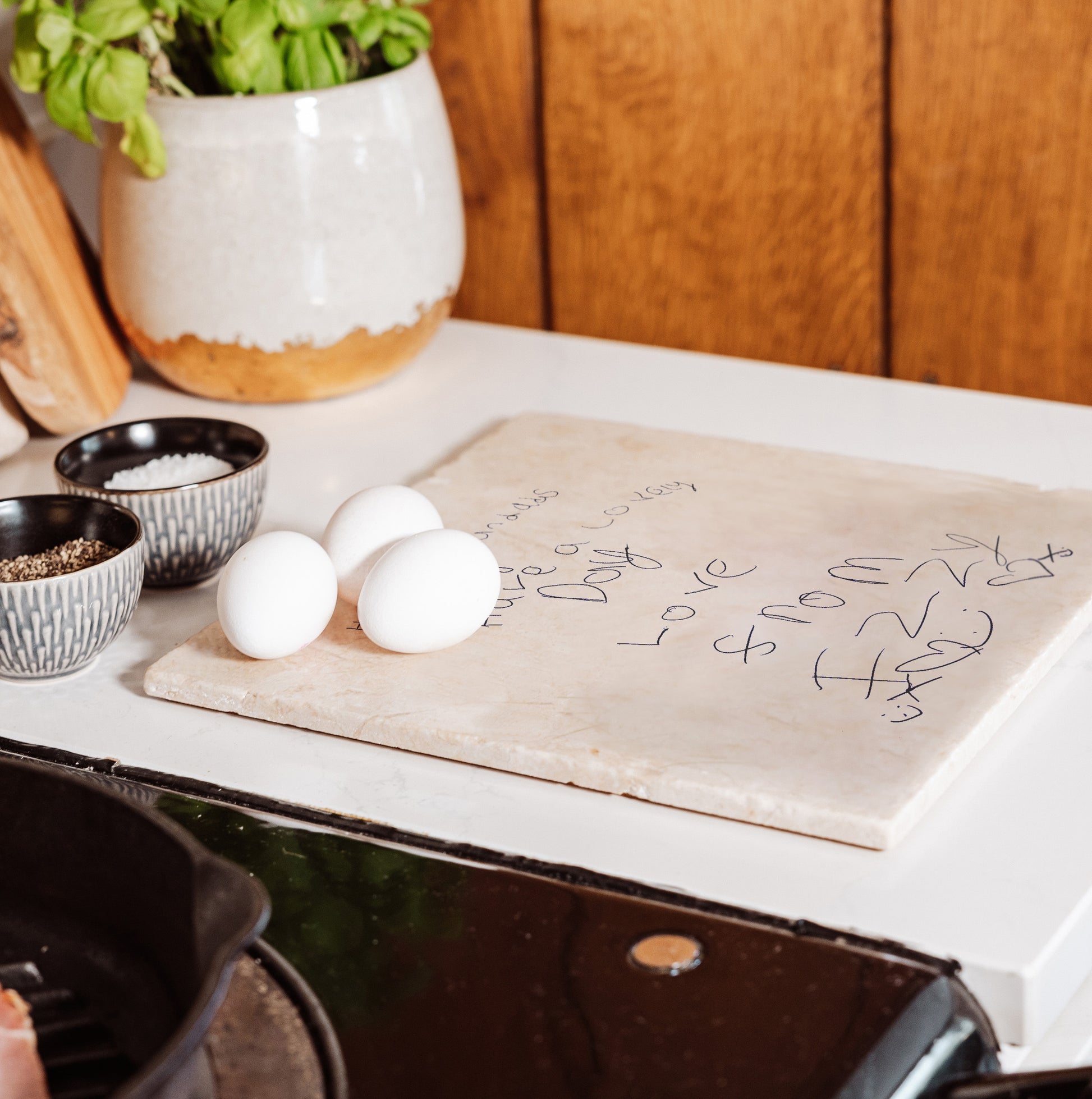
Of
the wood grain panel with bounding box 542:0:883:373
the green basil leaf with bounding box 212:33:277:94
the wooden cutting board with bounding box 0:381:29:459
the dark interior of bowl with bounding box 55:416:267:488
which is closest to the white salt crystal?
the dark interior of bowl with bounding box 55:416:267:488

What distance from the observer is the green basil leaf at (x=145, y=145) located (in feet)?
3.61

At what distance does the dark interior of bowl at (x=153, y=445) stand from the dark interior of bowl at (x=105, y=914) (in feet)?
1.34

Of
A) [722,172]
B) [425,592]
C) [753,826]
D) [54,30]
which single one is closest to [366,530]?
[425,592]

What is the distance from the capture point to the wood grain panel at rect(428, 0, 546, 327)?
153 centimetres

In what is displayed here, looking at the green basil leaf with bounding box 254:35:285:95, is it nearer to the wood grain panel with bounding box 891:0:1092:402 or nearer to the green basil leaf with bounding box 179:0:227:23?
the green basil leaf with bounding box 179:0:227:23

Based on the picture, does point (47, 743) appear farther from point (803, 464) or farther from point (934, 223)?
point (934, 223)

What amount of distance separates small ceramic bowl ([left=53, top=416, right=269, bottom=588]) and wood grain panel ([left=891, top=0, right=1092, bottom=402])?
75 centimetres

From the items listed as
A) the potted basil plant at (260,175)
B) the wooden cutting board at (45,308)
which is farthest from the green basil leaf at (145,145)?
the wooden cutting board at (45,308)

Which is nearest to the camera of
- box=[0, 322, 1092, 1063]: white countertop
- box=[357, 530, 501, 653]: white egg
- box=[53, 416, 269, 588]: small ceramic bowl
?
box=[0, 322, 1092, 1063]: white countertop

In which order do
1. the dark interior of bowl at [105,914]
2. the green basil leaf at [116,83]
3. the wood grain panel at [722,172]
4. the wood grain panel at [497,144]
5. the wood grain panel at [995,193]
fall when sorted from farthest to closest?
the wood grain panel at [497,144], the wood grain panel at [722,172], the wood grain panel at [995,193], the green basil leaf at [116,83], the dark interior of bowl at [105,914]

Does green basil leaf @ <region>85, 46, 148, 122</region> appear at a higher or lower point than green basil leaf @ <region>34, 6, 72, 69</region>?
lower

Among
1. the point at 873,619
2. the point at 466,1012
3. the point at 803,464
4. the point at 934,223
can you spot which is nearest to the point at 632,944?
the point at 466,1012

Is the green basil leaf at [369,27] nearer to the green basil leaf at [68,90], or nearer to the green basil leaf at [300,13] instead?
the green basil leaf at [300,13]

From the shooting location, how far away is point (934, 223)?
141cm
